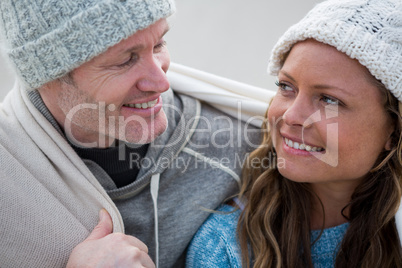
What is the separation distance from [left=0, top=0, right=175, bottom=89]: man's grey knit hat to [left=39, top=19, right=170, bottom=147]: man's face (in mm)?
49

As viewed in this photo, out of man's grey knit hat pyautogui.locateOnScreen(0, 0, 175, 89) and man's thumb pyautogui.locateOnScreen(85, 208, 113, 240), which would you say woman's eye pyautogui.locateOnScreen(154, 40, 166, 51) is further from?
man's thumb pyautogui.locateOnScreen(85, 208, 113, 240)

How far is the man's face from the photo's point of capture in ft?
4.12

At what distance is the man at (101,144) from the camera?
119 centimetres

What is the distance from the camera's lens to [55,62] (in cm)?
122

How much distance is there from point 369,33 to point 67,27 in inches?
29.5

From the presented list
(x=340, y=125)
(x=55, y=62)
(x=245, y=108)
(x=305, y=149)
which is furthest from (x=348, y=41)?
(x=55, y=62)

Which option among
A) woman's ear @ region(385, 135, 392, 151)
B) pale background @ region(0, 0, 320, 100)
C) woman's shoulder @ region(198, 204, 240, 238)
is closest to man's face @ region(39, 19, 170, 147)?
woman's shoulder @ region(198, 204, 240, 238)

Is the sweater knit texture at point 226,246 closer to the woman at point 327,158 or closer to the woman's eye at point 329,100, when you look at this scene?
the woman at point 327,158

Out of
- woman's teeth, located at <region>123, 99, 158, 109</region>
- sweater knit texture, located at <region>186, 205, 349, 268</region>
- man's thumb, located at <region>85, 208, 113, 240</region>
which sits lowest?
sweater knit texture, located at <region>186, 205, 349, 268</region>

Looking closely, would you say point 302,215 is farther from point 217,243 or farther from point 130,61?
point 130,61

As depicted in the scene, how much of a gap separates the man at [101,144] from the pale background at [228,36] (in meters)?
0.81

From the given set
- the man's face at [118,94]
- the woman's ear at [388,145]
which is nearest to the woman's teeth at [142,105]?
the man's face at [118,94]

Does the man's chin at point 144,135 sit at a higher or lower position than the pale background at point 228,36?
higher

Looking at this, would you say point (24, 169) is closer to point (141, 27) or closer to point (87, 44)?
point (87, 44)
